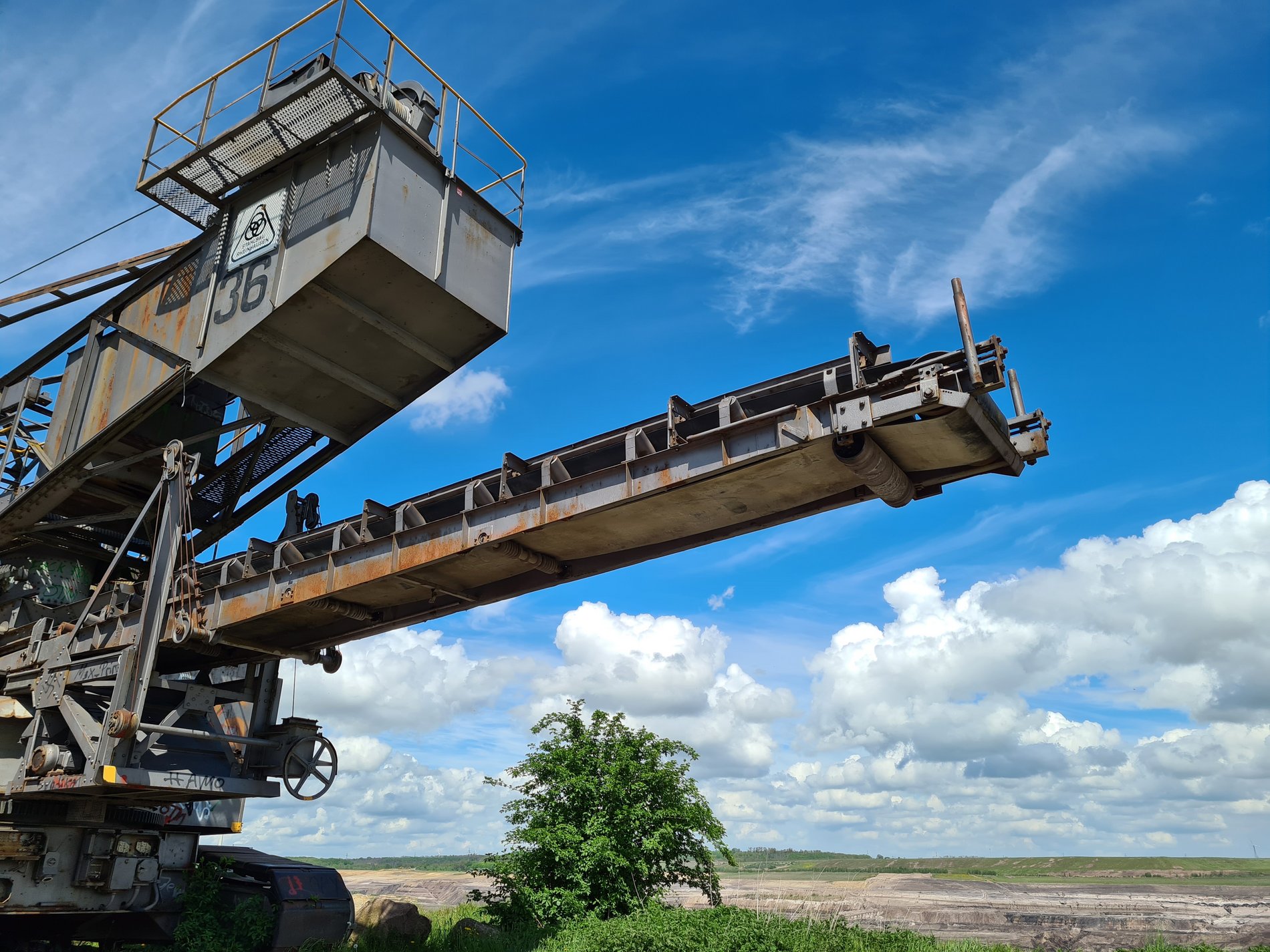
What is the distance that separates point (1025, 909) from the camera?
20703 mm

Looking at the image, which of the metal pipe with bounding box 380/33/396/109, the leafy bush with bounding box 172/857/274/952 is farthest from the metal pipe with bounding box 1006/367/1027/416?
the leafy bush with bounding box 172/857/274/952

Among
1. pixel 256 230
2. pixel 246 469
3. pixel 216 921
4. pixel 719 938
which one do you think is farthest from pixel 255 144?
pixel 719 938

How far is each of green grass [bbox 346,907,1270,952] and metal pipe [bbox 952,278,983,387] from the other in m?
6.47

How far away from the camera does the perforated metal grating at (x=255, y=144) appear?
10039 millimetres

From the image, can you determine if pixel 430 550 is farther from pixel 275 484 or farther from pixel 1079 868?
pixel 1079 868

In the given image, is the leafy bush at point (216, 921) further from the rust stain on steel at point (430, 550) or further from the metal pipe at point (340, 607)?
the rust stain on steel at point (430, 550)

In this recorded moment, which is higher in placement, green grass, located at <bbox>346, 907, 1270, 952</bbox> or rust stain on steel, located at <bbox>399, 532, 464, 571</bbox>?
rust stain on steel, located at <bbox>399, 532, 464, 571</bbox>

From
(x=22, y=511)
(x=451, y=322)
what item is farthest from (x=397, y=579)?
(x=22, y=511)

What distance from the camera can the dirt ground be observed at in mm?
14680

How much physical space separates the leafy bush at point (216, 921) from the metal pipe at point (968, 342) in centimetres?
1097

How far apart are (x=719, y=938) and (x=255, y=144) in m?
10.5

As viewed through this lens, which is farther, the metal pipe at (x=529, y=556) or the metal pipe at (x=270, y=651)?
the metal pipe at (x=270, y=651)

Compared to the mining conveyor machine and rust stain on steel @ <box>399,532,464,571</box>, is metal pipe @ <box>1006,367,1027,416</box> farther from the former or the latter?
rust stain on steel @ <box>399,532,464,571</box>

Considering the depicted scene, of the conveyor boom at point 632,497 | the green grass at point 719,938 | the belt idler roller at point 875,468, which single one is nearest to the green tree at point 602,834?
the green grass at point 719,938
